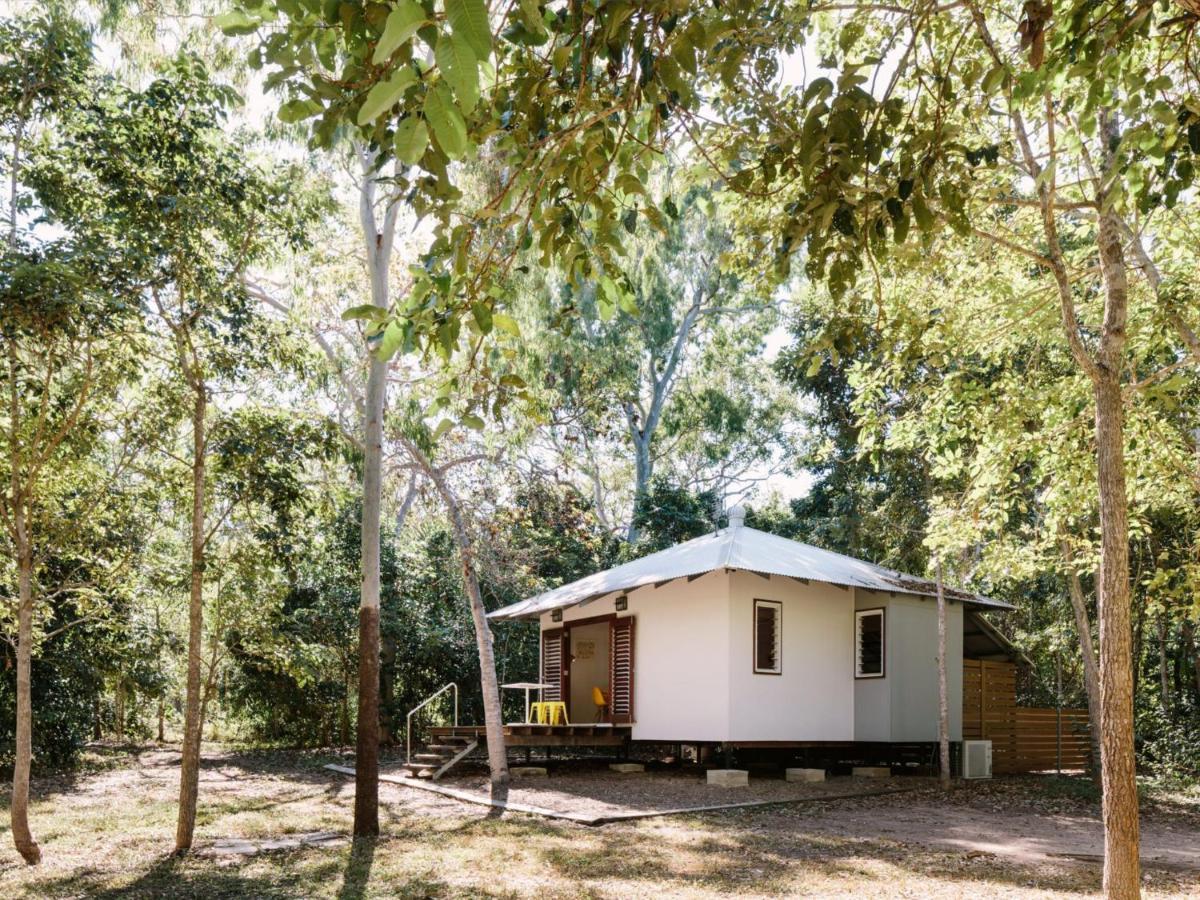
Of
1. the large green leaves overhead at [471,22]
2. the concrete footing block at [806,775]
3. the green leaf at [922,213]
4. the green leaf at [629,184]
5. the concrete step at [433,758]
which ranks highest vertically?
the green leaf at [629,184]

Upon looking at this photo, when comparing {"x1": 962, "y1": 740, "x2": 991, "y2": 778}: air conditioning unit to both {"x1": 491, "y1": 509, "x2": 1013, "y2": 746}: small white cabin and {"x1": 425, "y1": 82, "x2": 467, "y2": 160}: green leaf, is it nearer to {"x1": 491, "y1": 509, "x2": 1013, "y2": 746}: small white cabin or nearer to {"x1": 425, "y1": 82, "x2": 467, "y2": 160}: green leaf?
{"x1": 491, "y1": 509, "x2": 1013, "y2": 746}: small white cabin

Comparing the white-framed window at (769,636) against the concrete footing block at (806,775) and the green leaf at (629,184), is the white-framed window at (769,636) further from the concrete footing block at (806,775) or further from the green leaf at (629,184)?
the green leaf at (629,184)

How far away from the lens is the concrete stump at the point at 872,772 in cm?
1487

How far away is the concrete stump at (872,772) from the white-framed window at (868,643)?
1.28 meters

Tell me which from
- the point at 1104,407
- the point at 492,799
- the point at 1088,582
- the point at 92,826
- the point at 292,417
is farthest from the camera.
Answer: the point at 1088,582

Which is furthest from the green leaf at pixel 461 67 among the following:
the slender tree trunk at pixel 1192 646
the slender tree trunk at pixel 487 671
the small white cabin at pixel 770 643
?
the slender tree trunk at pixel 1192 646

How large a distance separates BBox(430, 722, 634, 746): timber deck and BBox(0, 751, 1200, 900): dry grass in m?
2.22

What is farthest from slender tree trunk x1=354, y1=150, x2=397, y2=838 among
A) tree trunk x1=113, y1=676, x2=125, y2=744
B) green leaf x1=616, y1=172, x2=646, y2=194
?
tree trunk x1=113, y1=676, x2=125, y2=744

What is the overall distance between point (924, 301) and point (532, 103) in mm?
6190

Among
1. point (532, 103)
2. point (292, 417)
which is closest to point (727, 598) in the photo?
point (292, 417)

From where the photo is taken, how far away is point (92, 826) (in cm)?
1034

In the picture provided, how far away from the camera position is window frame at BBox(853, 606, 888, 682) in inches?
603

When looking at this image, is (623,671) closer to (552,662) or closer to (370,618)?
(552,662)

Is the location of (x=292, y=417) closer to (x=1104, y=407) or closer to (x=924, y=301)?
(x=924, y=301)
